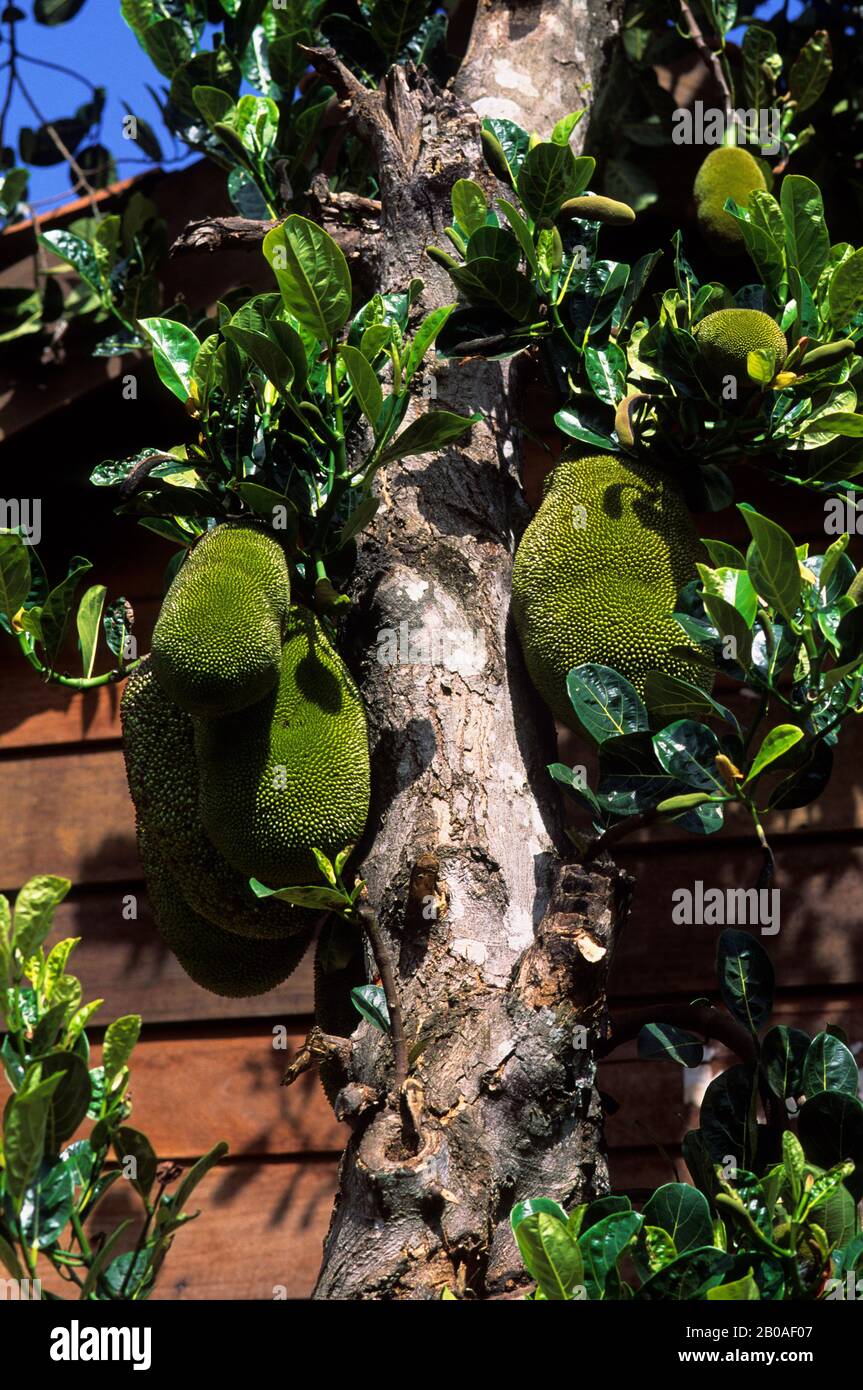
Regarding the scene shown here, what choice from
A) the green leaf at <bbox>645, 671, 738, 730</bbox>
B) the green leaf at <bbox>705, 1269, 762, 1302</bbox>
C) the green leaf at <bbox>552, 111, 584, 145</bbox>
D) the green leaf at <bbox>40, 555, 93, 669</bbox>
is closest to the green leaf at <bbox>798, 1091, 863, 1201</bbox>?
the green leaf at <bbox>705, 1269, 762, 1302</bbox>

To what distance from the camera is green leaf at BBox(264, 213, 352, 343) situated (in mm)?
1374

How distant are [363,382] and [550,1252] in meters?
0.85

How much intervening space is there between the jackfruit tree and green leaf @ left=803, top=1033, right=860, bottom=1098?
13 centimetres

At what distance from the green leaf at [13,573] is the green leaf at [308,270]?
42 cm

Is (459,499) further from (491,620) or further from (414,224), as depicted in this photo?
(414,224)

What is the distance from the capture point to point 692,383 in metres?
1.53

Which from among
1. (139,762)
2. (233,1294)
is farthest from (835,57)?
(233,1294)

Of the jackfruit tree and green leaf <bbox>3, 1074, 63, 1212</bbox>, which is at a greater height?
the jackfruit tree

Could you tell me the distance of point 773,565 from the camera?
4.19 ft

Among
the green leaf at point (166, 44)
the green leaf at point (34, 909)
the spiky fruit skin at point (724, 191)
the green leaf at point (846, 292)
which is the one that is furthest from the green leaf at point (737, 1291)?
the green leaf at point (166, 44)

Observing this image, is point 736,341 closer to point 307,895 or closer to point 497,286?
point 497,286

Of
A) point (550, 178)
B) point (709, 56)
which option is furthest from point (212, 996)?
point (709, 56)

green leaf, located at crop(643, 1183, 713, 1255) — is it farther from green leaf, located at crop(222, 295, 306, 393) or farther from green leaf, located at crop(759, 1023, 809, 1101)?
green leaf, located at crop(222, 295, 306, 393)

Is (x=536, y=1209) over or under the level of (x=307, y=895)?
under
